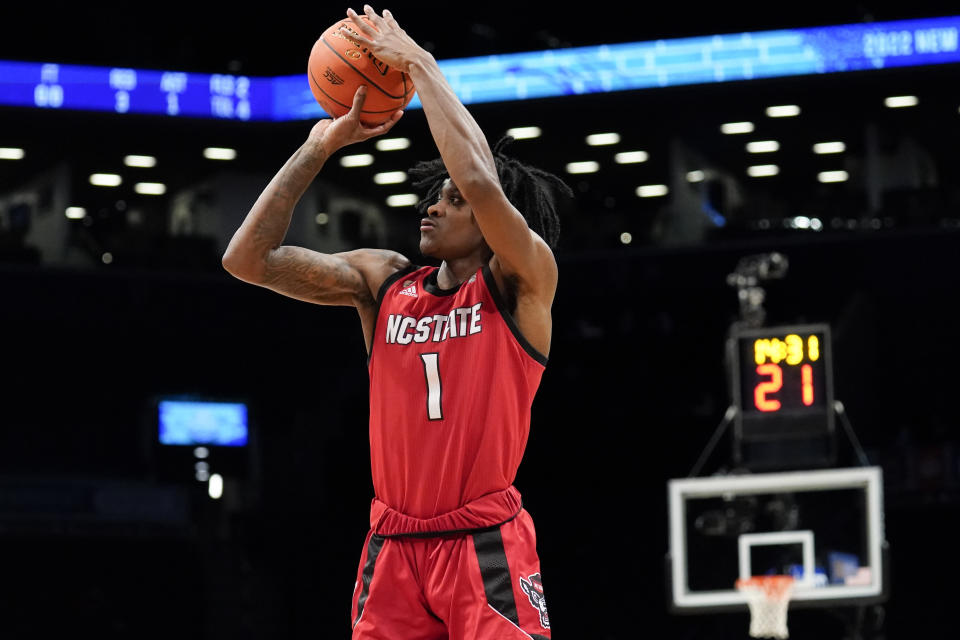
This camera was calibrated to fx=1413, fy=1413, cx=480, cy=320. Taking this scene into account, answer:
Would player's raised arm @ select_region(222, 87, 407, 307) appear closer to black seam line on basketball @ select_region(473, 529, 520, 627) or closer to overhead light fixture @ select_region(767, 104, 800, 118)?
black seam line on basketball @ select_region(473, 529, 520, 627)

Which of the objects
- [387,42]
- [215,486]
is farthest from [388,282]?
[215,486]

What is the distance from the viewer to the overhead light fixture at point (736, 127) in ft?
53.9

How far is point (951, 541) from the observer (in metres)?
16.2

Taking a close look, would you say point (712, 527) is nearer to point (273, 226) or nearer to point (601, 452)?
point (601, 452)

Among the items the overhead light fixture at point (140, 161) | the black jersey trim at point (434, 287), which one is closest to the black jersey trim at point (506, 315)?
the black jersey trim at point (434, 287)

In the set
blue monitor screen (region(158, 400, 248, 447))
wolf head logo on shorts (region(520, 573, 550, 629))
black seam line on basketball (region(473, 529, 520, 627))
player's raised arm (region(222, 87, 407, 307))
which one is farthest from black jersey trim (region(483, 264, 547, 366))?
blue monitor screen (region(158, 400, 248, 447))

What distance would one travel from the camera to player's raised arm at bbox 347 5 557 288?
3.66 m

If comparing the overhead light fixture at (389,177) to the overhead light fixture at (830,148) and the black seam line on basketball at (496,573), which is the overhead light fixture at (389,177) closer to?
the overhead light fixture at (830,148)

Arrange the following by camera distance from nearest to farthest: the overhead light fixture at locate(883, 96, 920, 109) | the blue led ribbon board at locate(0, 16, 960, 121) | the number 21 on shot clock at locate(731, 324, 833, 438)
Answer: the number 21 on shot clock at locate(731, 324, 833, 438), the blue led ribbon board at locate(0, 16, 960, 121), the overhead light fixture at locate(883, 96, 920, 109)

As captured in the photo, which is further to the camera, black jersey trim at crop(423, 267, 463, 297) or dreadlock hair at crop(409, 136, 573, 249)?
dreadlock hair at crop(409, 136, 573, 249)

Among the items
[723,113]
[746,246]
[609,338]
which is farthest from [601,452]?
[723,113]

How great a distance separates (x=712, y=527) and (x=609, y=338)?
6.32 metres

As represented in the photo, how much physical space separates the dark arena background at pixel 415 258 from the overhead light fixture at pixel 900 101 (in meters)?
0.04

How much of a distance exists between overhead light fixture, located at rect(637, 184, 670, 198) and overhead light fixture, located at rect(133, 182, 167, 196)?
5.77 meters
